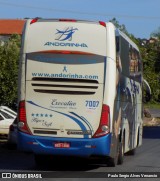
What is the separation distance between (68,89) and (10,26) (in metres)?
112

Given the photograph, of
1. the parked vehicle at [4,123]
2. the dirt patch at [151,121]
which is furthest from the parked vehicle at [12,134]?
the dirt patch at [151,121]

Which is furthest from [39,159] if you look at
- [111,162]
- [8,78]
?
[8,78]

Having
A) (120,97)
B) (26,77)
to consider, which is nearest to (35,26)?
(26,77)

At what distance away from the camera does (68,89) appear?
17062 millimetres

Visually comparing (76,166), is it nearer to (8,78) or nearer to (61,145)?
(61,145)

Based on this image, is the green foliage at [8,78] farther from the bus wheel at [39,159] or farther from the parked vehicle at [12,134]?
the bus wheel at [39,159]

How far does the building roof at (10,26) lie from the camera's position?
409 ft

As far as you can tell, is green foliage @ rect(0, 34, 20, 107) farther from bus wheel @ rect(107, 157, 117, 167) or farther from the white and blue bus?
the white and blue bus

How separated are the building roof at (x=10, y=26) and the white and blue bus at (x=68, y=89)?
10688cm

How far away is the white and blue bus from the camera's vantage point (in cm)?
1694

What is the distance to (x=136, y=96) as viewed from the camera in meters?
22.5

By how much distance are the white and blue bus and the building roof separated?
106883mm

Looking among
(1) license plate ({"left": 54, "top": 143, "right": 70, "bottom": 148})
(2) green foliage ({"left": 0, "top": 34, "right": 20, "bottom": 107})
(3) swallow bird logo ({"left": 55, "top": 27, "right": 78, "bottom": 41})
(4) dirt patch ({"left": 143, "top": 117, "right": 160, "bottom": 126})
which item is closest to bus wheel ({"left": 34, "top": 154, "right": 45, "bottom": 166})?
(1) license plate ({"left": 54, "top": 143, "right": 70, "bottom": 148})

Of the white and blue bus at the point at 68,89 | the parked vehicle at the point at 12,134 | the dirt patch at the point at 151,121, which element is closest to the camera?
the white and blue bus at the point at 68,89
